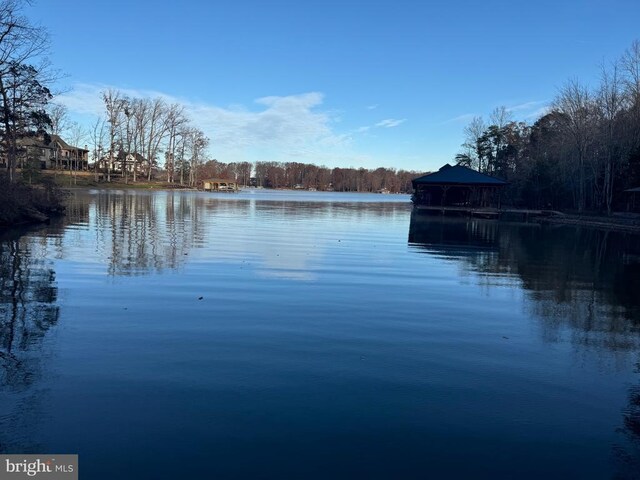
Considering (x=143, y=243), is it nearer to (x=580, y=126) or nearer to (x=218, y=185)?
(x=580, y=126)

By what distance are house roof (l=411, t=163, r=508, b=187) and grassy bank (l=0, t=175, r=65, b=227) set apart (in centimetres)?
3143

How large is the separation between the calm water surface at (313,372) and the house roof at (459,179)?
111 ft

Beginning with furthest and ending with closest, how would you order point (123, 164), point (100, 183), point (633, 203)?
1. point (123, 164)
2. point (100, 183)
3. point (633, 203)

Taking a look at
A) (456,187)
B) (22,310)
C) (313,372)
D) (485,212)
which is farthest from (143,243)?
(456,187)

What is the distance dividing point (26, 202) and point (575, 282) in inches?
918

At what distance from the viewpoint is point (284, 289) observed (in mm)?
10578

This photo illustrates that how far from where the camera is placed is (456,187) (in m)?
50.4

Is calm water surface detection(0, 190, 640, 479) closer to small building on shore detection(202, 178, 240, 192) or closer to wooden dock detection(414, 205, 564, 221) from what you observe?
wooden dock detection(414, 205, 564, 221)

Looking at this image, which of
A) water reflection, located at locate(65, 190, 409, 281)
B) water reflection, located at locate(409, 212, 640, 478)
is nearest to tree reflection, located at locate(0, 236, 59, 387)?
water reflection, located at locate(65, 190, 409, 281)

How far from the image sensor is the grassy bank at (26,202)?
20.7m

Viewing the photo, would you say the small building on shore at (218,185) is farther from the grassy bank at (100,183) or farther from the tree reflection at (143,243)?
the tree reflection at (143,243)

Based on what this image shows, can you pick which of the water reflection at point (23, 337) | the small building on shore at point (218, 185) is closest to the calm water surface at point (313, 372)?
the water reflection at point (23, 337)

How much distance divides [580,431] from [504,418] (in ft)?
2.20

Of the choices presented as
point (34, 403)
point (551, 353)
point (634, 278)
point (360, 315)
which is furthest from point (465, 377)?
point (634, 278)
